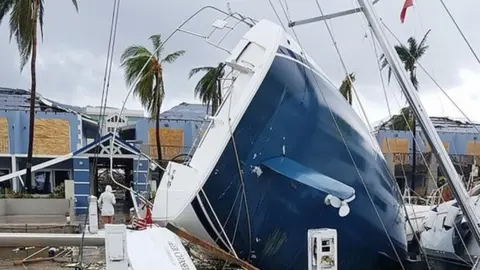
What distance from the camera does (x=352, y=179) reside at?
6527 millimetres

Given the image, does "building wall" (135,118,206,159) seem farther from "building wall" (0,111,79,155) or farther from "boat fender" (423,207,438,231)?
"boat fender" (423,207,438,231)

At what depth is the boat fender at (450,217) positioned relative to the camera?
6910 mm

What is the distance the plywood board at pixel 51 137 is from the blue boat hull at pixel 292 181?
62.7ft

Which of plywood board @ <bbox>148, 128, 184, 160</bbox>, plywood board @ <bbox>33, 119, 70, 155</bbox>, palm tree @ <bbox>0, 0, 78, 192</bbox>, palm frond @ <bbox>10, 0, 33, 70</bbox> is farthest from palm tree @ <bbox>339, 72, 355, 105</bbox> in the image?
plywood board @ <bbox>33, 119, 70, 155</bbox>

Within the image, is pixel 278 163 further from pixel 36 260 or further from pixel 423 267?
pixel 36 260

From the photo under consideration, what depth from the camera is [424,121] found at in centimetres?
481

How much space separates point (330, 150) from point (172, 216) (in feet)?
6.79

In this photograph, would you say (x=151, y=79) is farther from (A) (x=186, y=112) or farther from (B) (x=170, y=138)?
(A) (x=186, y=112)

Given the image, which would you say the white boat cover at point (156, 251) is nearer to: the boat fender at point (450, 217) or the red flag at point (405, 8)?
the red flag at point (405, 8)

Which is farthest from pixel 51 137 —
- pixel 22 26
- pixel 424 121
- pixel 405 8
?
pixel 424 121

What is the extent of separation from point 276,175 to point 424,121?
182cm

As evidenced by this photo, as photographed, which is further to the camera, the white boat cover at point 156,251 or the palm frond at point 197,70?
the palm frond at point 197,70

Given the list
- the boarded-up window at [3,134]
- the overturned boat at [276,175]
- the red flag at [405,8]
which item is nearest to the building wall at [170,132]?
the boarded-up window at [3,134]

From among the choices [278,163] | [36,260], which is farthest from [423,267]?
[36,260]
